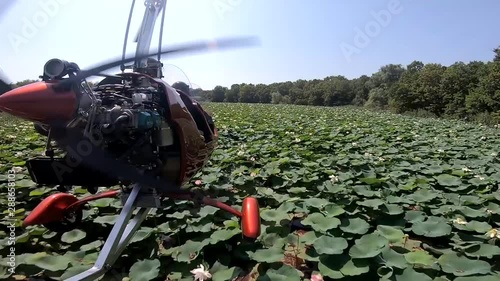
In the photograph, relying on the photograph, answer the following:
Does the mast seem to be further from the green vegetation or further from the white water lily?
the white water lily

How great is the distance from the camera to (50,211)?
2.56 metres

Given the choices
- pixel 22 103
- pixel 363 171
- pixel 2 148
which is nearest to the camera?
pixel 22 103

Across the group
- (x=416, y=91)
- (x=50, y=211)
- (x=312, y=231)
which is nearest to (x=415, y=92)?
(x=416, y=91)

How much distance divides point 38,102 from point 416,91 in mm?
43637

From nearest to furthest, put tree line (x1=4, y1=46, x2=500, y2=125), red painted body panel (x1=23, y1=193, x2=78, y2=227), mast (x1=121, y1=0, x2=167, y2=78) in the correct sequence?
mast (x1=121, y1=0, x2=167, y2=78), red painted body panel (x1=23, y1=193, x2=78, y2=227), tree line (x1=4, y1=46, x2=500, y2=125)

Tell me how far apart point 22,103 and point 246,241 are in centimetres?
154

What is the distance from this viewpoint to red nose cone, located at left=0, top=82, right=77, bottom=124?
1.71 meters

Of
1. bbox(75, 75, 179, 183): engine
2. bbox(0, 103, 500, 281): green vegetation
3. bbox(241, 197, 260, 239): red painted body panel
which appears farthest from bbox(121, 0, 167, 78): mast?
bbox(241, 197, 260, 239): red painted body panel

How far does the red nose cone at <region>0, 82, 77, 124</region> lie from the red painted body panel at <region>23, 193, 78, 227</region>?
3.39 feet

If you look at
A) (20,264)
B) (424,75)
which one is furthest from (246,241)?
(424,75)

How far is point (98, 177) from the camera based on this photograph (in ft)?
7.56

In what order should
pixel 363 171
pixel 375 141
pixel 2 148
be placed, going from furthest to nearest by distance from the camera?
1. pixel 375 141
2. pixel 2 148
3. pixel 363 171

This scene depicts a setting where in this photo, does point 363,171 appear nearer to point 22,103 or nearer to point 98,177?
point 98,177

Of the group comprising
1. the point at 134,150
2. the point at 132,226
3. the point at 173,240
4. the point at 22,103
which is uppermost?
the point at 22,103
